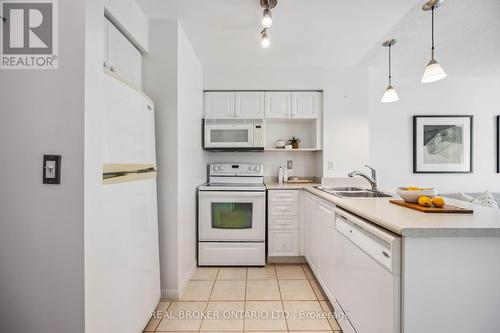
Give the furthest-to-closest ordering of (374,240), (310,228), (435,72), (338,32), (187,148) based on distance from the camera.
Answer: (310,228) < (187,148) < (338,32) < (435,72) < (374,240)

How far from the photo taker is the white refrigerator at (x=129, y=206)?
4.22 feet

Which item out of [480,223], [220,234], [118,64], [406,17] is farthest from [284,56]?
[480,223]

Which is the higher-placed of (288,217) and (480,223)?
(480,223)

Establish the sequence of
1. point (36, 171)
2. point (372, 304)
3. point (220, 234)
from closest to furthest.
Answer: point (36, 171) → point (372, 304) → point (220, 234)

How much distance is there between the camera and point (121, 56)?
1708 millimetres

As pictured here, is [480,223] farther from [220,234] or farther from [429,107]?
[429,107]

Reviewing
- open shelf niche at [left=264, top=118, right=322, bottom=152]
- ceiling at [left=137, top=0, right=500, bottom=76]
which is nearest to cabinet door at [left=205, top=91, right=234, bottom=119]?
ceiling at [left=137, top=0, right=500, bottom=76]

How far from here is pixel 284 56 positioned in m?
2.79

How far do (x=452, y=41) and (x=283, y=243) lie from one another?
2.80m

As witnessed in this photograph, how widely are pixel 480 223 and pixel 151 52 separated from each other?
248 cm

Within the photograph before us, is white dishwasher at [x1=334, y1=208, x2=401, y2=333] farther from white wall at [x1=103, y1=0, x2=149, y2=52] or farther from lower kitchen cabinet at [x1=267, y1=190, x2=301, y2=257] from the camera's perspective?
white wall at [x1=103, y1=0, x2=149, y2=52]

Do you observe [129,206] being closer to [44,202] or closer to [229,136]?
[44,202]

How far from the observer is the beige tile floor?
5.84ft

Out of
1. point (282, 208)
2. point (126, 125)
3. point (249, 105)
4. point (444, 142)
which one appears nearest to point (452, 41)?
point (444, 142)
